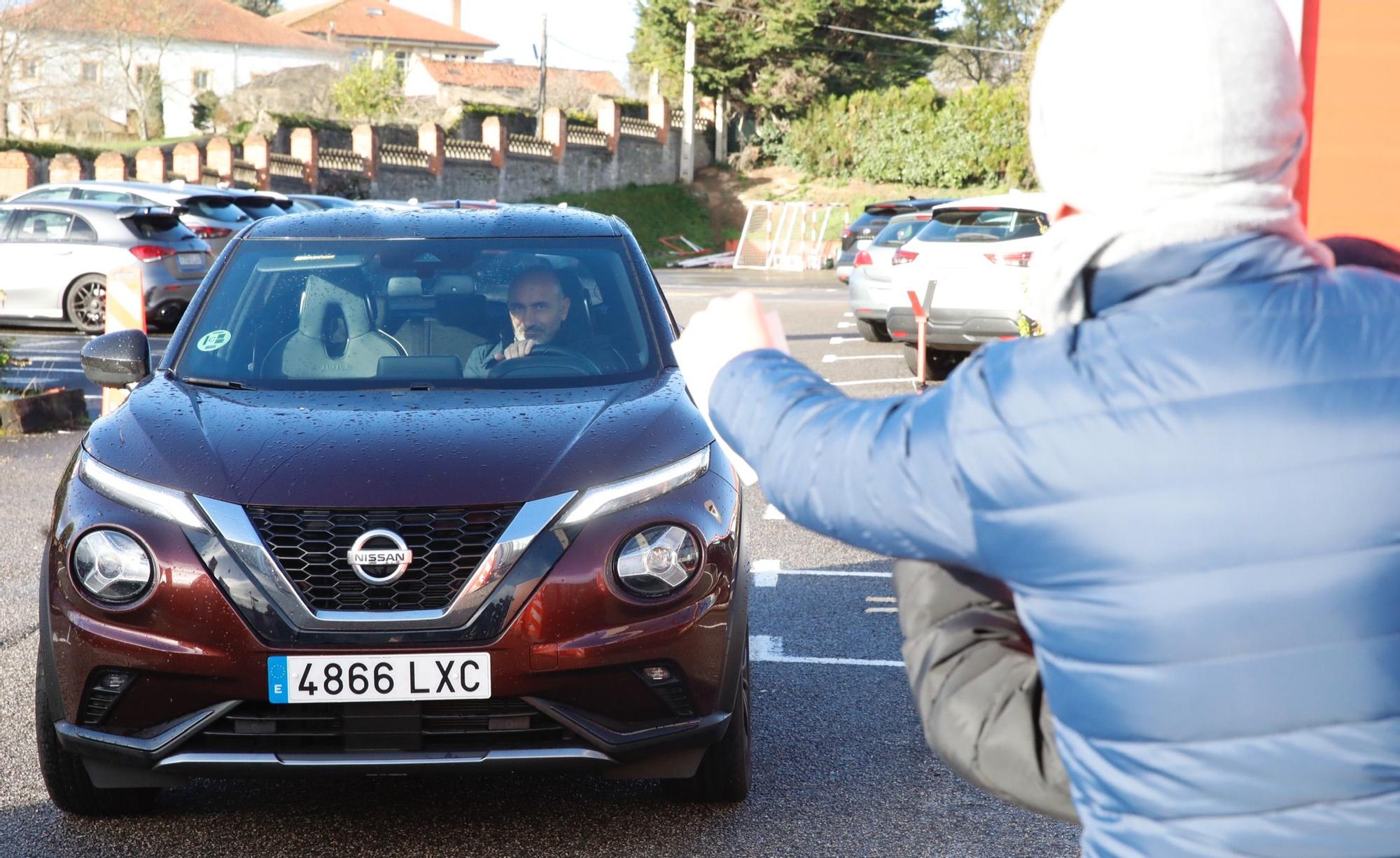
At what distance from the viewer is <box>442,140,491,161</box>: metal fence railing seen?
49.5m

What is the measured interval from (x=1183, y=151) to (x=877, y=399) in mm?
374

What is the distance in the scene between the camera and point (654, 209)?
2072 inches

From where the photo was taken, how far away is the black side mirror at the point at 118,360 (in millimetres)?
4906

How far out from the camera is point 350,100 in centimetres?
5772

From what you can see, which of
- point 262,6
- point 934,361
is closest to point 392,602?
point 934,361

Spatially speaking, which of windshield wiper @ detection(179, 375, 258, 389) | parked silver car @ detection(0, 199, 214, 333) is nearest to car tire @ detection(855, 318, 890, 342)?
parked silver car @ detection(0, 199, 214, 333)

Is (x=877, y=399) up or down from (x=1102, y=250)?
down

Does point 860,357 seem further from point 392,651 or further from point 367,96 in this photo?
point 367,96

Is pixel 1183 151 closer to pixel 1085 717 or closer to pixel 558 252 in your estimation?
pixel 1085 717

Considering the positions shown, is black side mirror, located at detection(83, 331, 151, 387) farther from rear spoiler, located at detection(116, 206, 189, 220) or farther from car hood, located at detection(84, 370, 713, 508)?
rear spoiler, located at detection(116, 206, 189, 220)

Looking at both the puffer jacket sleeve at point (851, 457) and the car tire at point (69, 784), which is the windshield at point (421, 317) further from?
the puffer jacket sleeve at point (851, 457)

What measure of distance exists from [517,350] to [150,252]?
14183mm

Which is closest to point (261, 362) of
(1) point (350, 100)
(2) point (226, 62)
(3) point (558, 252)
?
(3) point (558, 252)

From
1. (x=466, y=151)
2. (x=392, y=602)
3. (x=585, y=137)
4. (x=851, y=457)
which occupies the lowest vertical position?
(x=392, y=602)
